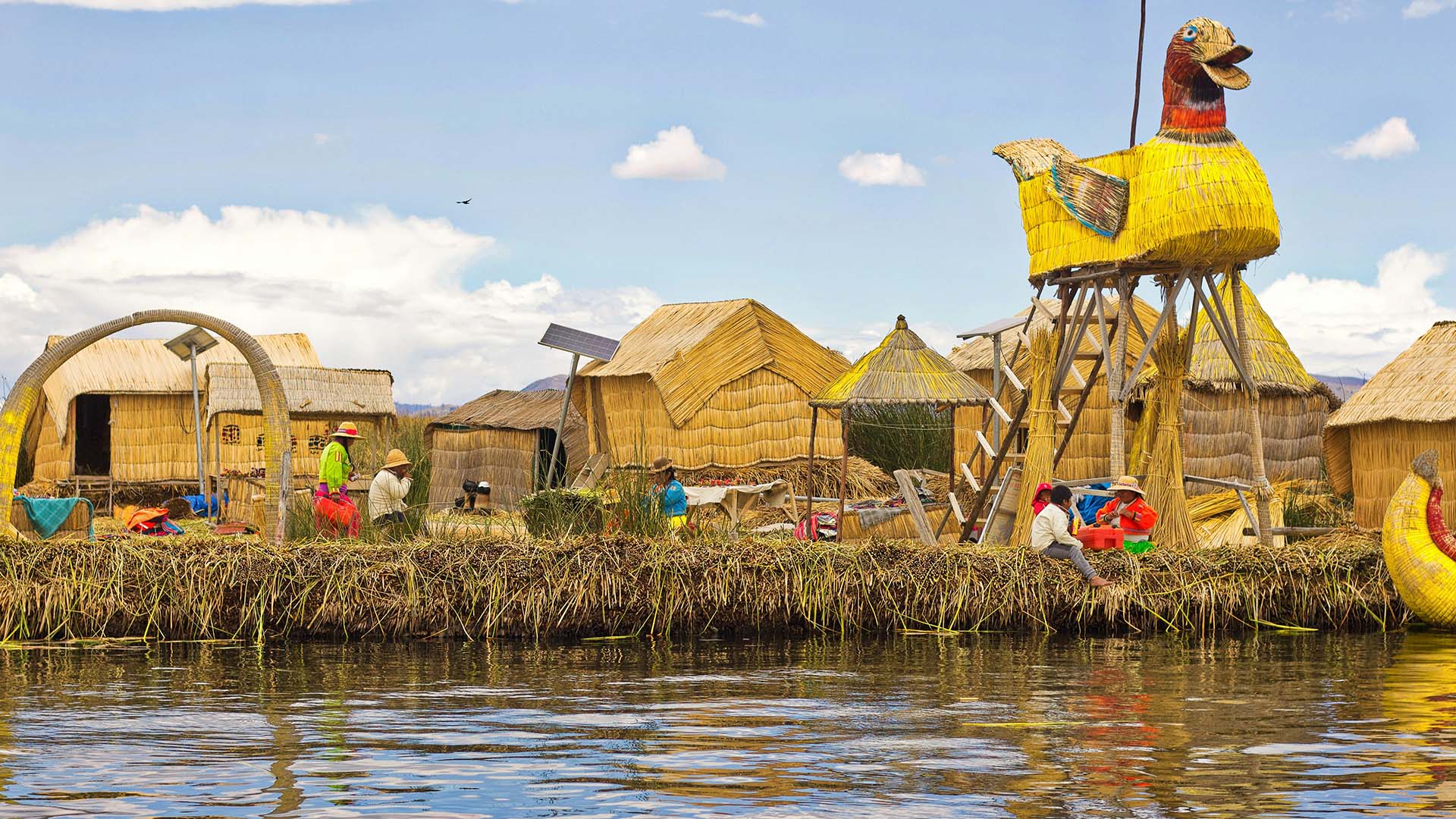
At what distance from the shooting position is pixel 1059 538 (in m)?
13.1

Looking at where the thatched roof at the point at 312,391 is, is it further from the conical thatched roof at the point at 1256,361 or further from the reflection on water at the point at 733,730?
the reflection on water at the point at 733,730

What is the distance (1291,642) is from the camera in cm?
1244

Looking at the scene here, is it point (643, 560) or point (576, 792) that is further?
point (643, 560)

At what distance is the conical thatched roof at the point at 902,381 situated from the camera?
1634 centimetres

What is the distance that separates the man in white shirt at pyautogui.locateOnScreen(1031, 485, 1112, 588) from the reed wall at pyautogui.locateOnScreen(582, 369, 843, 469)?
38.2 ft

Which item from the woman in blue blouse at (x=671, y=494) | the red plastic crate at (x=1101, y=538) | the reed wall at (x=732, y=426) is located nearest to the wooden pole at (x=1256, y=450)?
the red plastic crate at (x=1101, y=538)

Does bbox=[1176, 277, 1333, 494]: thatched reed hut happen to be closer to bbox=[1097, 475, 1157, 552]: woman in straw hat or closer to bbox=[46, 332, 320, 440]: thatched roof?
bbox=[1097, 475, 1157, 552]: woman in straw hat

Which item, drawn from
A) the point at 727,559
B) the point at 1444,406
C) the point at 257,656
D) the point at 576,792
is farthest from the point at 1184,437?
the point at 576,792

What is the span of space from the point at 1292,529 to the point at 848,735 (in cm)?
839

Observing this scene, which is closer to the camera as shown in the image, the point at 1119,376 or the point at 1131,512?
the point at 1131,512

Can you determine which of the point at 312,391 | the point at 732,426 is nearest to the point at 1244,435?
the point at 732,426

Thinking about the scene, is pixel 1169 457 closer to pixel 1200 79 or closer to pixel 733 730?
pixel 1200 79

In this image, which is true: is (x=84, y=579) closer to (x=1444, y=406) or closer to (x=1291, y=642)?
(x=1291, y=642)

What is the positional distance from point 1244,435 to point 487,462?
11.8 metres
